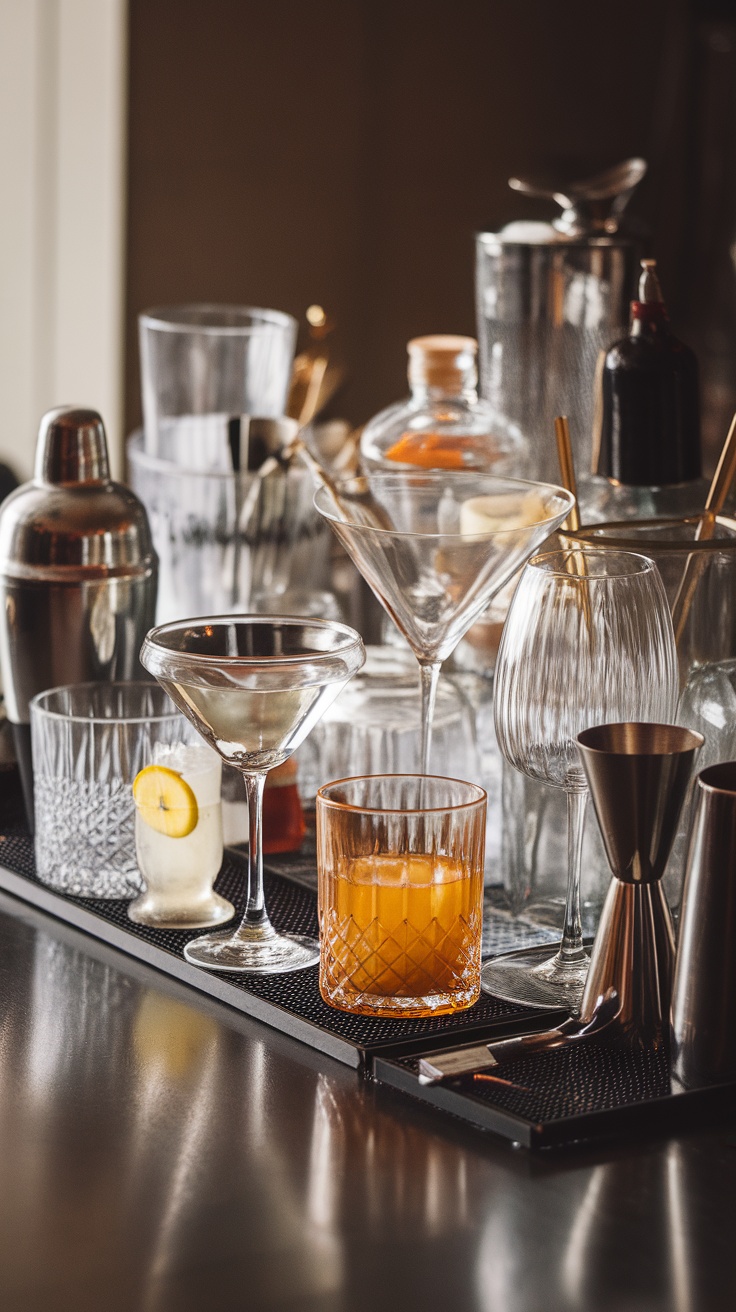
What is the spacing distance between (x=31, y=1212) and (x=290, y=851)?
17.3 inches

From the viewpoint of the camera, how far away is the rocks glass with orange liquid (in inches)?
31.1

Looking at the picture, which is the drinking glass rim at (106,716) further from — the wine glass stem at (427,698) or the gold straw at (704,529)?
the gold straw at (704,529)

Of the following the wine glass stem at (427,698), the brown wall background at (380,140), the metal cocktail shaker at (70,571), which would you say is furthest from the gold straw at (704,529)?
the brown wall background at (380,140)

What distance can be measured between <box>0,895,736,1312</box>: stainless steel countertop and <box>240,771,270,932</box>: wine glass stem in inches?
3.4

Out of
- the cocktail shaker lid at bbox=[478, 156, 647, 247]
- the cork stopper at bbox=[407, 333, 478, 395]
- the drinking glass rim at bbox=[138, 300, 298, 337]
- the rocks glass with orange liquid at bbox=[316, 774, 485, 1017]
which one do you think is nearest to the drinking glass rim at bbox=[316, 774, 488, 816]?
the rocks glass with orange liquid at bbox=[316, 774, 485, 1017]

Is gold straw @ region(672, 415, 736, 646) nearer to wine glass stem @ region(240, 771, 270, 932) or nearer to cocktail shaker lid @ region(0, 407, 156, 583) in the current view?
wine glass stem @ region(240, 771, 270, 932)

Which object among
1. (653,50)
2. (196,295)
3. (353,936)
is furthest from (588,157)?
(353,936)

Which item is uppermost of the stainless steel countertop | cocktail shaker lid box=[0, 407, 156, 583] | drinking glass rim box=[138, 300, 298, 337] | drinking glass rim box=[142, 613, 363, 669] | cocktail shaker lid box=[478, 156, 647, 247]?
cocktail shaker lid box=[478, 156, 647, 247]

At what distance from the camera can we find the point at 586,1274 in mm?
591

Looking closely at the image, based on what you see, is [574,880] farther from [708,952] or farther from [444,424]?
[444,424]

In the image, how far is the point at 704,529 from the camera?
0.92 m

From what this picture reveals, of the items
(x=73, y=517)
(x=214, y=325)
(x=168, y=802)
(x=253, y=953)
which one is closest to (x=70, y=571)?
(x=73, y=517)

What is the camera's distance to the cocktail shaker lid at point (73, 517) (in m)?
1.04

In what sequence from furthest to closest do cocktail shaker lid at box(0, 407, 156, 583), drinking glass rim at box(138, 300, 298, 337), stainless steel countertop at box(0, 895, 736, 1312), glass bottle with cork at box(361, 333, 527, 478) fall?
drinking glass rim at box(138, 300, 298, 337), glass bottle with cork at box(361, 333, 527, 478), cocktail shaker lid at box(0, 407, 156, 583), stainless steel countertop at box(0, 895, 736, 1312)
